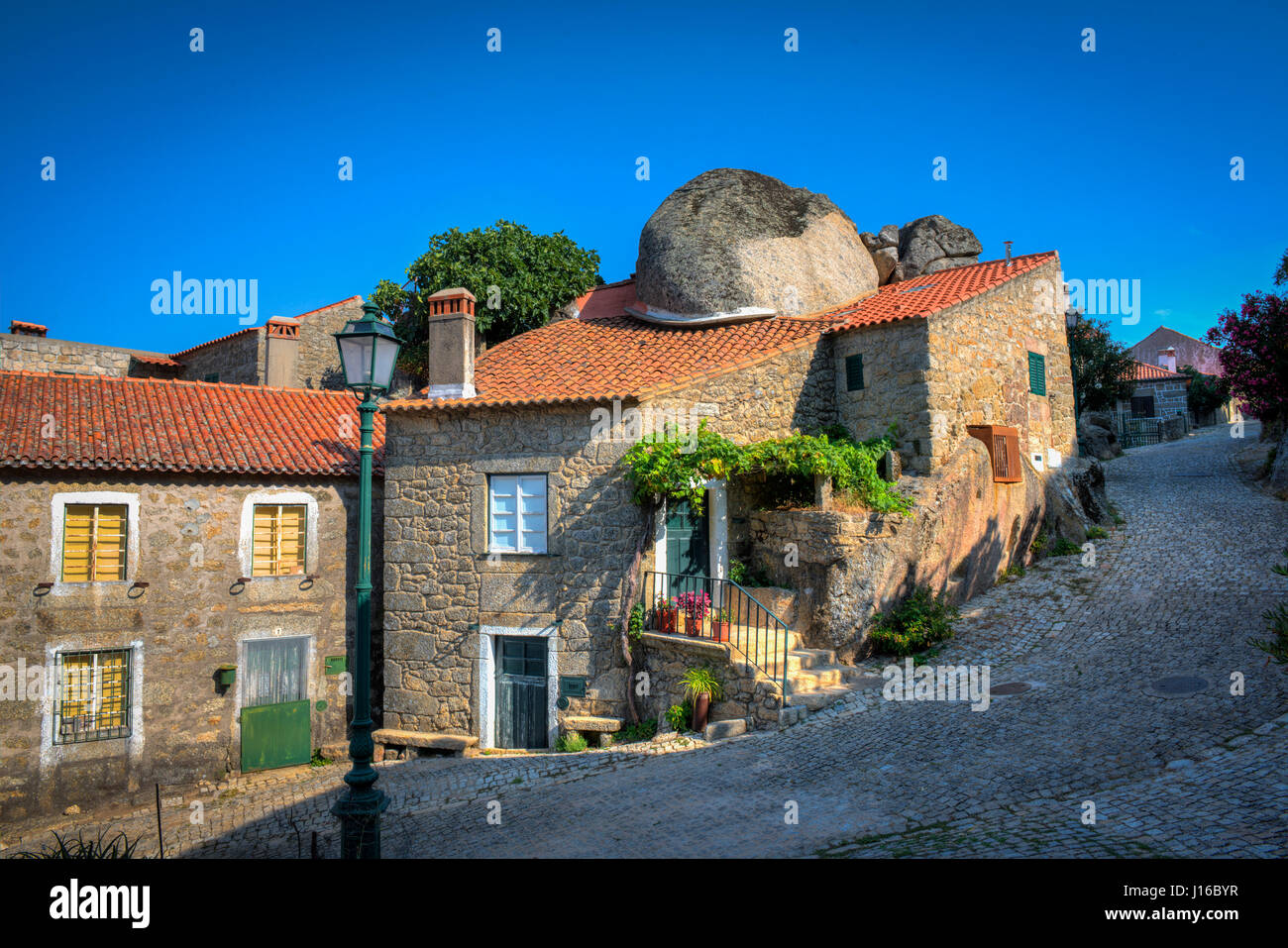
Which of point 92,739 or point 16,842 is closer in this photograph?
point 16,842

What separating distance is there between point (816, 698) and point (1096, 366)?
941 inches

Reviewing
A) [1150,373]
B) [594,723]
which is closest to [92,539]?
[594,723]

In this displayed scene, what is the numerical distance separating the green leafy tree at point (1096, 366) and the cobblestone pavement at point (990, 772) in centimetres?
1580

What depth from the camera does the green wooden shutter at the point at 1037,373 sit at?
15625 mm

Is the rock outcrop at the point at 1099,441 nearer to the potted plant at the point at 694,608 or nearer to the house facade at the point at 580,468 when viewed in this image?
the house facade at the point at 580,468

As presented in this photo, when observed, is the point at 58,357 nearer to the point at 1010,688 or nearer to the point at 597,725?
the point at 597,725

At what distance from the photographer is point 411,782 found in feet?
35.7

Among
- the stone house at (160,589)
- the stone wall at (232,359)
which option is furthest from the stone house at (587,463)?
the stone wall at (232,359)
